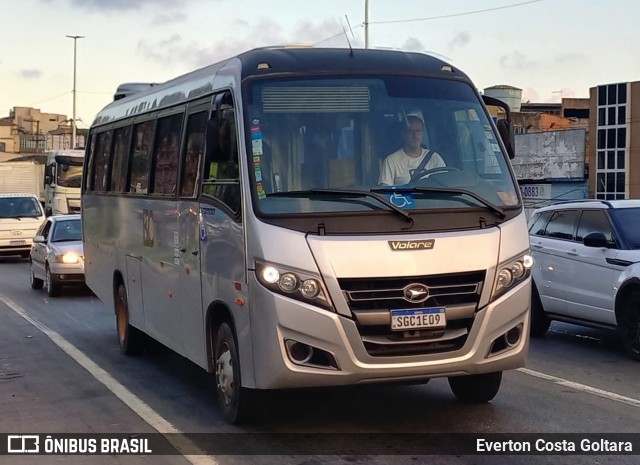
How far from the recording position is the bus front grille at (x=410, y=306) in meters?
6.77

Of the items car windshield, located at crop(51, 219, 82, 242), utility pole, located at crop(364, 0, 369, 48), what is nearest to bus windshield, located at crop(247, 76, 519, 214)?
car windshield, located at crop(51, 219, 82, 242)

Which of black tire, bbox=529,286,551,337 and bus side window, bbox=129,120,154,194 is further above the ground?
bus side window, bbox=129,120,154,194

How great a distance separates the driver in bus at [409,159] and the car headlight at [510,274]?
912 millimetres

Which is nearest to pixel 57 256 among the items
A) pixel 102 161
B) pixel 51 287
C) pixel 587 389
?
pixel 51 287

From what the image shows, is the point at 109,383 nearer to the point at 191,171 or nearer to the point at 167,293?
the point at 167,293

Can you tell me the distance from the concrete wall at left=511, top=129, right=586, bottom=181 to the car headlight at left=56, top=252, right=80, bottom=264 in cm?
4145

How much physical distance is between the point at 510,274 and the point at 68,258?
13270 mm

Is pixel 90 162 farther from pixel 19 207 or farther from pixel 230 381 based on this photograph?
pixel 19 207

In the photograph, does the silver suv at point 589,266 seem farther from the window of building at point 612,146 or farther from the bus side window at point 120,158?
the window of building at point 612,146

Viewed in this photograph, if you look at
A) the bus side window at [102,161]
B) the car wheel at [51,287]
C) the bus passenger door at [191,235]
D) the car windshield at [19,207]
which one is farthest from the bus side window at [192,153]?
the car windshield at [19,207]

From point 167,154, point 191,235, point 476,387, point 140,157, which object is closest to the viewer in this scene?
point 476,387

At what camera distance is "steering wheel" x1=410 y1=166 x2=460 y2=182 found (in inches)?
288

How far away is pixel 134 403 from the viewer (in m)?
8.80

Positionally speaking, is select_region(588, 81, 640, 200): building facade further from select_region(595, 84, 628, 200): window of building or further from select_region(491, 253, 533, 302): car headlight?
select_region(491, 253, 533, 302): car headlight
